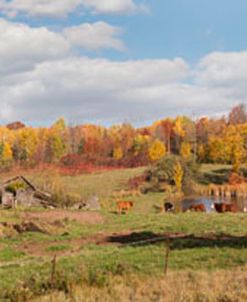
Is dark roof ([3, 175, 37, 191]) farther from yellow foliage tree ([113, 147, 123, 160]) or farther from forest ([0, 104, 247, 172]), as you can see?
yellow foliage tree ([113, 147, 123, 160])

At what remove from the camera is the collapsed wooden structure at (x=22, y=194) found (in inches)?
1788

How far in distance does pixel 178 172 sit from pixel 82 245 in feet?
142

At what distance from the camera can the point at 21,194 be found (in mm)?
45812

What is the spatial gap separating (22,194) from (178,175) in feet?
73.0

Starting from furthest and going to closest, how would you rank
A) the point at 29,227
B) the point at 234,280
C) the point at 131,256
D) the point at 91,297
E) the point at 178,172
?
the point at 178,172, the point at 29,227, the point at 131,256, the point at 234,280, the point at 91,297

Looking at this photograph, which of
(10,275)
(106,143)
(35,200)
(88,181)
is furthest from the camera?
(106,143)

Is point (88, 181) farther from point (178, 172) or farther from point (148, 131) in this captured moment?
point (148, 131)

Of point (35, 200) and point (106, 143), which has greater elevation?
point (106, 143)

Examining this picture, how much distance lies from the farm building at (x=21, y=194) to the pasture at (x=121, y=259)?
40.9 feet

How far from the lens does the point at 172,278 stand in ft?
40.1

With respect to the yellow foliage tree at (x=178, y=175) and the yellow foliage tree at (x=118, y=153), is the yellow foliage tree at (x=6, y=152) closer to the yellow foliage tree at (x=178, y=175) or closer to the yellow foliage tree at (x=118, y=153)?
the yellow foliage tree at (x=118, y=153)

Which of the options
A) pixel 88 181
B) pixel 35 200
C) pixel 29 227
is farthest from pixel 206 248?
pixel 88 181

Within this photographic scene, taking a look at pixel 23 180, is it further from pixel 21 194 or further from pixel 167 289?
pixel 167 289

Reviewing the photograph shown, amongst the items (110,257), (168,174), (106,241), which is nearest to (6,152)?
(168,174)
